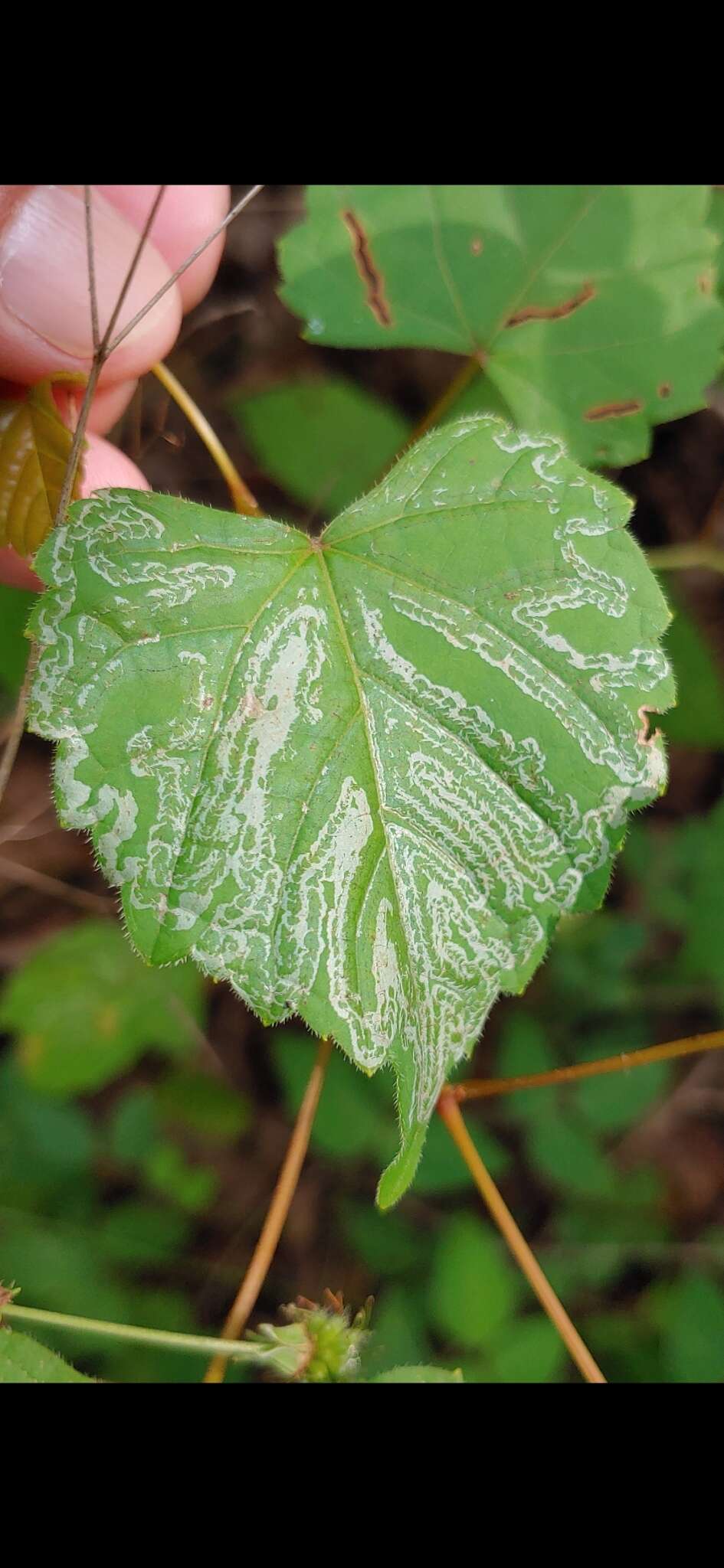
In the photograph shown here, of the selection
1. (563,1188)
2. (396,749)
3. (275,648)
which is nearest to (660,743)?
(396,749)

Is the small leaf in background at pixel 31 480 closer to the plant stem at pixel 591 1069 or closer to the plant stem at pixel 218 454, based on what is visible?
the plant stem at pixel 218 454

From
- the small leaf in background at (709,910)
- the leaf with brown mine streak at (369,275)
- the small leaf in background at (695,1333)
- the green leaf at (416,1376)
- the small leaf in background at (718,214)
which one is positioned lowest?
the small leaf in background at (695,1333)

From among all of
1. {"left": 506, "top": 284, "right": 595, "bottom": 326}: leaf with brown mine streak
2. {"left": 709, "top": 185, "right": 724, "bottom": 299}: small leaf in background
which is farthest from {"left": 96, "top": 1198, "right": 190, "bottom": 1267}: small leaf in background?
{"left": 709, "top": 185, "right": 724, "bottom": 299}: small leaf in background

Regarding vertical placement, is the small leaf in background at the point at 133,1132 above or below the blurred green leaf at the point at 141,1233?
above

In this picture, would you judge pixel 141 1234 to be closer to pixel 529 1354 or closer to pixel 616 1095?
pixel 529 1354

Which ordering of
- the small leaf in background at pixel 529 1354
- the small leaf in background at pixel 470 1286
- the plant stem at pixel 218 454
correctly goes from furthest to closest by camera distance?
the small leaf in background at pixel 470 1286 → the small leaf in background at pixel 529 1354 → the plant stem at pixel 218 454

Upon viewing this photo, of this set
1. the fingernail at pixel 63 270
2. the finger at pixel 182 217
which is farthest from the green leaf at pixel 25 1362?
the finger at pixel 182 217
